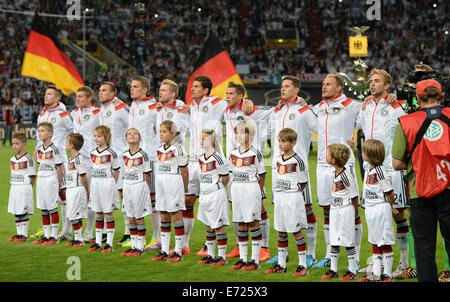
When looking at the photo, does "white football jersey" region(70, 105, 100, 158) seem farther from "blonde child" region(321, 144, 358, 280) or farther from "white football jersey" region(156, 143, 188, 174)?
"blonde child" region(321, 144, 358, 280)

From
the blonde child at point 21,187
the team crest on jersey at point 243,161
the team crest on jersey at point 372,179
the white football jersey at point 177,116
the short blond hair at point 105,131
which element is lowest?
the blonde child at point 21,187

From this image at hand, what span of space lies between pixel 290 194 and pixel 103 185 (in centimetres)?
288

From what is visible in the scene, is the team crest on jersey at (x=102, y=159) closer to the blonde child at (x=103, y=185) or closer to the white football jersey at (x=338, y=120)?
the blonde child at (x=103, y=185)

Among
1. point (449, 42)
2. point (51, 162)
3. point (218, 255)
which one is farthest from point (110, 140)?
point (449, 42)

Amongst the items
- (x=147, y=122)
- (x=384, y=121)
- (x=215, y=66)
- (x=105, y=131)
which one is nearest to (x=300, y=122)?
(x=384, y=121)

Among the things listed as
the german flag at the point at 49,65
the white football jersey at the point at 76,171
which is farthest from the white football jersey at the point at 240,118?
the german flag at the point at 49,65

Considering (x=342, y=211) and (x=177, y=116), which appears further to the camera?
(x=177, y=116)

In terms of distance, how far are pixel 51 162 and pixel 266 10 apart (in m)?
37.1

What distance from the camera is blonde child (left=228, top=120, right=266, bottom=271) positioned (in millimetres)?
7832

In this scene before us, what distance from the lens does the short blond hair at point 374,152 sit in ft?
22.9

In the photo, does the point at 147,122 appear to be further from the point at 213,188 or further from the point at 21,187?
the point at 21,187

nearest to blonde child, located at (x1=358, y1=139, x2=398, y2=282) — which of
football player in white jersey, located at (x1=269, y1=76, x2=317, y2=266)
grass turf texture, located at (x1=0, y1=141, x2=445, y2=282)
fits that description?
grass turf texture, located at (x1=0, y1=141, x2=445, y2=282)

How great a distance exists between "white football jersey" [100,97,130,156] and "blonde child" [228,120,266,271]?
2.55 meters

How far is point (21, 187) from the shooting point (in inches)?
387
